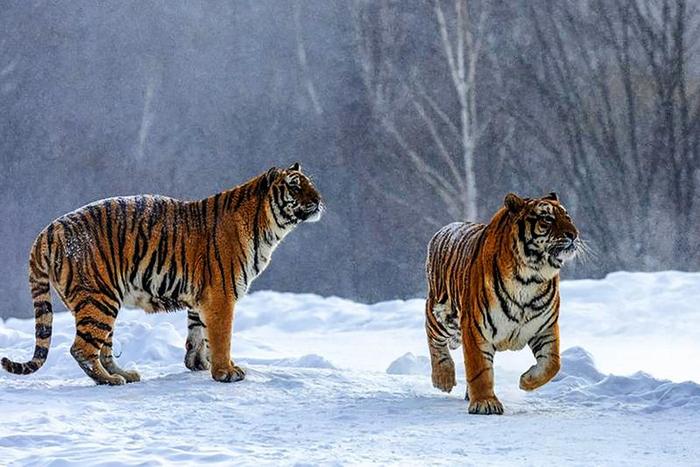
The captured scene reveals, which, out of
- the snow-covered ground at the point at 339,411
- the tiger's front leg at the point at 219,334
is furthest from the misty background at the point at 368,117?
the tiger's front leg at the point at 219,334

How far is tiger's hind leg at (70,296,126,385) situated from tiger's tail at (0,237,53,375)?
0.15 meters

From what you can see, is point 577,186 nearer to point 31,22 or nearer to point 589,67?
point 589,67

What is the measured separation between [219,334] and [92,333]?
26.9 inches

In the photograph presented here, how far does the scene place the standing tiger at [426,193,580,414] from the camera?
5.75 metres

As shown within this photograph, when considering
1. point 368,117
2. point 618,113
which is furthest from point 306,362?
point 618,113

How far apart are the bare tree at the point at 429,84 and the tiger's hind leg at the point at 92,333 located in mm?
9864

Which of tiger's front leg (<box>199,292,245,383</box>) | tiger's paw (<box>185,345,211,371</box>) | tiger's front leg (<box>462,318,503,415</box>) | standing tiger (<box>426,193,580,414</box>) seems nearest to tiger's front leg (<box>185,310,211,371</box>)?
tiger's paw (<box>185,345,211,371</box>)

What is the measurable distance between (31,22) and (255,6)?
3.30 meters

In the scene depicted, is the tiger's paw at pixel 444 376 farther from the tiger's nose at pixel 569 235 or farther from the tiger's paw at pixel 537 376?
the tiger's nose at pixel 569 235

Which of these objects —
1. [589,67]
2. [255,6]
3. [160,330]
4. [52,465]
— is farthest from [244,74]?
[52,465]

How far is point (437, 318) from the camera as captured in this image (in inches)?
266

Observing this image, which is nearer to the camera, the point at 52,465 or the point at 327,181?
the point at 52,465

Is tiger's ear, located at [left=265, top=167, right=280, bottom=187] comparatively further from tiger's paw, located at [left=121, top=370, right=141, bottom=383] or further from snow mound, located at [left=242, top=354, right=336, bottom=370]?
snow mound, located at [left=242, top=354, right=336, bottom=370]

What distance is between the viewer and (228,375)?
670 cm
